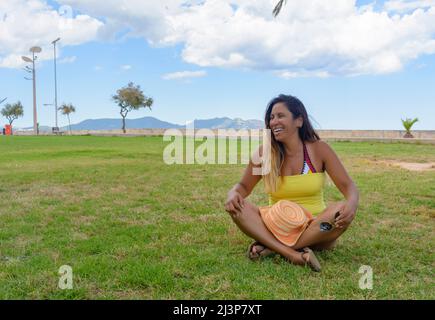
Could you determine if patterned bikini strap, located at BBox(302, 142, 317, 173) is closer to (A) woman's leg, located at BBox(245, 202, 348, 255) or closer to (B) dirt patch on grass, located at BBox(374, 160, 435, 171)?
(A) woman's leg, located at BBox(245, 202, 348, 255)

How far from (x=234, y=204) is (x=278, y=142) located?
27.1 inches

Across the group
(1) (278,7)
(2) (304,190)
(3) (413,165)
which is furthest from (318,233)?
(3) (413,165)

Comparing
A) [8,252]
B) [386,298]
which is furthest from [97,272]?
[386,298]

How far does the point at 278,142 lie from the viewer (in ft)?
12.4

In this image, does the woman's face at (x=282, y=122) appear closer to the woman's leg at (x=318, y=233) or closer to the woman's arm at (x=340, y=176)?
the woman's arm at (x=340, y=176)

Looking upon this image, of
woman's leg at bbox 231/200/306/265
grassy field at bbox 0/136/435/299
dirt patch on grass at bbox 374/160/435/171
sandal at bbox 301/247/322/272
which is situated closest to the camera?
grassy field at bbox 0/136/435/299

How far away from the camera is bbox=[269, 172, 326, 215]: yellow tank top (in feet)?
12.1

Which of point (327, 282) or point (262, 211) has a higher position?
point (262, 211)

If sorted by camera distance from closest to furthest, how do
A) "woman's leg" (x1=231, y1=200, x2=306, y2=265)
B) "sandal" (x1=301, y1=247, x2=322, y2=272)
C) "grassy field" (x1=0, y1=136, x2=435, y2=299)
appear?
"grassy field" (x1=0, y1=136, x2=435, y2=299) < "sandal" (x1=301, y1=247, x2=322, y2=272) < "woman's leg" (x1=231, y1=200, x2=306, y2=265)

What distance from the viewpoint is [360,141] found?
23719mm

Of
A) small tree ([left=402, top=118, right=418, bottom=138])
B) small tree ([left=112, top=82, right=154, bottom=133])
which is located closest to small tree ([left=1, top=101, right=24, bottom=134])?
small tree ([left=112, top=82, right=154, bottom=133])

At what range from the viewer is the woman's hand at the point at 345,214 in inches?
130

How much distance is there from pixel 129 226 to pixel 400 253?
2610 mm
